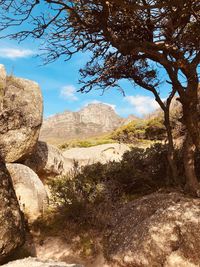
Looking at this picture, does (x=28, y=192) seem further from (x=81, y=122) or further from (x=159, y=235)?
(x=81, y=122)

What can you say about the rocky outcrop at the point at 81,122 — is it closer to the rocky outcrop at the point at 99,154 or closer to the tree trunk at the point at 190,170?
the rocky outcrop at the point at 99,154

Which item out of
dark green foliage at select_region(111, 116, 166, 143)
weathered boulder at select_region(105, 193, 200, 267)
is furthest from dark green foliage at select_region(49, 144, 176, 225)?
dark green foliage at select_region(111, 116, 166, 143)

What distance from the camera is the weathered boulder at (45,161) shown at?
41.0 ft

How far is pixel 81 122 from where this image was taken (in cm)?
16650

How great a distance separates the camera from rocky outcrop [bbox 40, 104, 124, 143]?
14888cm

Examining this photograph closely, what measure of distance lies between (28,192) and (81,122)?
517 ft

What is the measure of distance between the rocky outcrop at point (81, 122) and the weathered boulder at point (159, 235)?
135173mm

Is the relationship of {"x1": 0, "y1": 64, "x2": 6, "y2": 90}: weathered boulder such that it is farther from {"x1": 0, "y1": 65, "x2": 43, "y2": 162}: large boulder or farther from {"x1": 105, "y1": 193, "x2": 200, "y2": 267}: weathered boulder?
{"x1": 105, "y1": 193, "x2": 200, "y2": 267}: weathered boulder

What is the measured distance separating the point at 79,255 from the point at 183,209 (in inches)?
94.6

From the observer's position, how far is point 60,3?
6.15 meters

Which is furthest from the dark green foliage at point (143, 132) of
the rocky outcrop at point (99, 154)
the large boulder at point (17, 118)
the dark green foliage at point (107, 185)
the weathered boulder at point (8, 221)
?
the weathered boulder at point (8, 221)

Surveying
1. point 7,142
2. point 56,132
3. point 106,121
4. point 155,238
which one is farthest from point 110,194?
point 106,121

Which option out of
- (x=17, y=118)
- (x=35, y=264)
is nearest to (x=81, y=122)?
(x=17, y=118)

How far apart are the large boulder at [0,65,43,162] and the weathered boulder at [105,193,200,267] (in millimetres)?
4693
